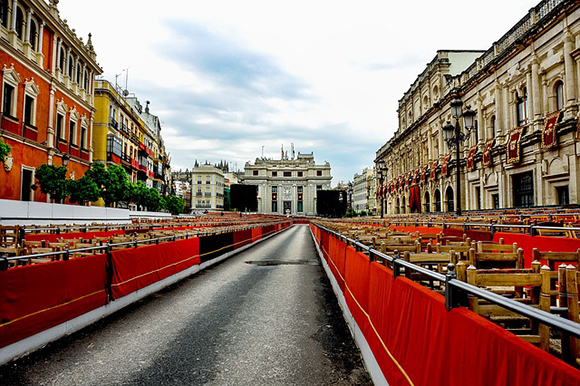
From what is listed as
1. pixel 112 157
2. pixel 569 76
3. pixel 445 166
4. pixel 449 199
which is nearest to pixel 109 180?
pixel 112 157

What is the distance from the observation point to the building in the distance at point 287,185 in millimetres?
144250

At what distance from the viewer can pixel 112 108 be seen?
47281 millimetres

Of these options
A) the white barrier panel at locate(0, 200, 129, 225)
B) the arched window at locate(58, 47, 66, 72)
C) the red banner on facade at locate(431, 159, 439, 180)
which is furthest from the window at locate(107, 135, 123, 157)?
the red banner on facade at locate(431, 159, 439, 180)

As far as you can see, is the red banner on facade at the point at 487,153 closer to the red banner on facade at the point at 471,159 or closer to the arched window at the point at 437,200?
the red banner on facade at the point at 471,159

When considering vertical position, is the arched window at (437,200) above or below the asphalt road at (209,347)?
above

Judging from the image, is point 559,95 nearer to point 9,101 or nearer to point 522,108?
point 522,108

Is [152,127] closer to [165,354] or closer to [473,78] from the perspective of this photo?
[473,78]

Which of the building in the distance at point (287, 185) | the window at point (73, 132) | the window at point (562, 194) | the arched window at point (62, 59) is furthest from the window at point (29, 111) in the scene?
the building in the distance at point (287, 185)

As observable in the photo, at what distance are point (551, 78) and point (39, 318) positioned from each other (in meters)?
28.7

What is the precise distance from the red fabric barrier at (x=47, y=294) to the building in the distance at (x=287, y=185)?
13487 centimetres

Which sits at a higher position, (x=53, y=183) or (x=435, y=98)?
(x=435, y=98)

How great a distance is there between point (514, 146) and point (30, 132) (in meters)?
35.0

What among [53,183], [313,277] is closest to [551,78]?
[313,277]

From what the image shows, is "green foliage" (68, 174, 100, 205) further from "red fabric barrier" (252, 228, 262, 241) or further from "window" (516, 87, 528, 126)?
"window" (516, 87, 528, 126)
